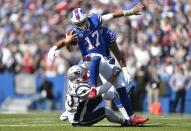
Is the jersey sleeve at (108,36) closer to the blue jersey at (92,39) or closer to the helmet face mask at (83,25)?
the blue jersey at (92,39)

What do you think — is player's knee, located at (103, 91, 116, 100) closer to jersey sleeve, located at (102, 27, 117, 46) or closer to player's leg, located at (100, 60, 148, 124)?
player's leg, located at (100, 60, 148, 124)

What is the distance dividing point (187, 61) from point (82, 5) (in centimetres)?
522

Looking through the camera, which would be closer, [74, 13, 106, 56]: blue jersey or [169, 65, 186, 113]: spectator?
[74, 13, 106, 56]: blue jersey

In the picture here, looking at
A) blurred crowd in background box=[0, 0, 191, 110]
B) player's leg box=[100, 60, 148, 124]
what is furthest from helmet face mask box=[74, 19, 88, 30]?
blurred crowd in background box=[0, 0, 191, 110]

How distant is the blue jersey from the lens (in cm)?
1170

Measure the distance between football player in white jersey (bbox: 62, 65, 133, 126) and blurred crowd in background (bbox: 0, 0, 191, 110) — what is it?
763cm

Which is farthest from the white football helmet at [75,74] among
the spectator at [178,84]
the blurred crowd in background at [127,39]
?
the spectator at [178,84]

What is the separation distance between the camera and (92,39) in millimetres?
11711

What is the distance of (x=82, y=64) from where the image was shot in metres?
11.7

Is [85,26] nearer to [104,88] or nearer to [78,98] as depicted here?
[104,88]

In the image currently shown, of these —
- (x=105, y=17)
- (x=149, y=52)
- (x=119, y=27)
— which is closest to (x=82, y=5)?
(x=119, y=27)

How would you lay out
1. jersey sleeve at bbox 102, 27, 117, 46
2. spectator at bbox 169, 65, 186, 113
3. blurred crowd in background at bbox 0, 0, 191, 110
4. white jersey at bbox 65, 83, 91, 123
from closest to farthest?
white jersey at bbox 65, 83, 91, 123
jersey sleeve at bbox 102, 27, 117, 46
spectator at bbox 169, 65, 186, 113
blurred crowd in background at bbox 0, 0, 191, 110

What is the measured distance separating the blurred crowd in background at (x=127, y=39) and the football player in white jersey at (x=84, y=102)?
300 inches

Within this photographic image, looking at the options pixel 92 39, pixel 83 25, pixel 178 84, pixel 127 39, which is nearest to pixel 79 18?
pixel 83 25
